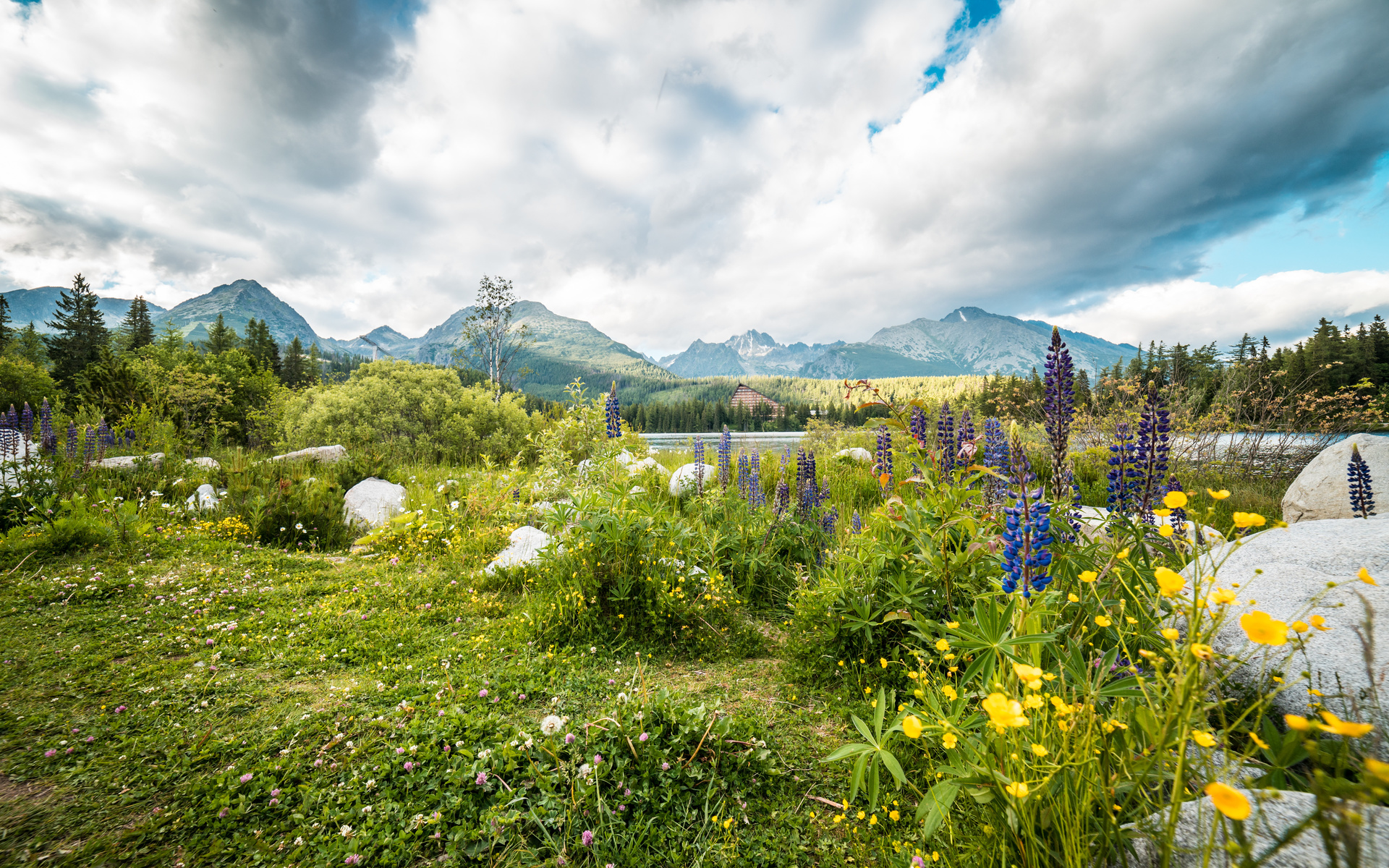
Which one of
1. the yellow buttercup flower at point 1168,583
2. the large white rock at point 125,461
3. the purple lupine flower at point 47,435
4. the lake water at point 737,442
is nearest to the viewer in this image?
the yellow buttercup flower at point 1168,583

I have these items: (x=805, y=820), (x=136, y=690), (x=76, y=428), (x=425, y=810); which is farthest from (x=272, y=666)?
(x=76, y=428)

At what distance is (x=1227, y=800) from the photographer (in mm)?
944

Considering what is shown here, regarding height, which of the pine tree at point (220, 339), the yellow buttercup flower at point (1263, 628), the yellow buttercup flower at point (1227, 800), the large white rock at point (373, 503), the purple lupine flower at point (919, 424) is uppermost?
the pine tree at point (220, 339)

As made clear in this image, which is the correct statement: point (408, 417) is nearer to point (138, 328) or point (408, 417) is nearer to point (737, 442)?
point (737, 442)

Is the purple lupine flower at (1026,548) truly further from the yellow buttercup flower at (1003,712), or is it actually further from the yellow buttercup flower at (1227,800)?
the yellow buttercup flower at (1227,800)

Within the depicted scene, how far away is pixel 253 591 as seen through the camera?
4.52m

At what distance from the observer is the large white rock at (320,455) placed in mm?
10924

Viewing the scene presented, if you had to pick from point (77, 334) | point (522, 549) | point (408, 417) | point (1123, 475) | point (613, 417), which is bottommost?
point (522, 549)

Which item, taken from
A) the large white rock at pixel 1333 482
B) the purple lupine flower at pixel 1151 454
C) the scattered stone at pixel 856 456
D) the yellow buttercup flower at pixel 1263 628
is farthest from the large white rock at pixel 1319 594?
the scattered stone at pixel 856 456

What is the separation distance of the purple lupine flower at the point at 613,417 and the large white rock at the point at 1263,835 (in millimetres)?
5654

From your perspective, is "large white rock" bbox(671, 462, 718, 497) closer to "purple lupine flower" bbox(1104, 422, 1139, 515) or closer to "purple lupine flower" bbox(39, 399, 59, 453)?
"purple lupine flower" bbox(1104, 422, 1139, 515)

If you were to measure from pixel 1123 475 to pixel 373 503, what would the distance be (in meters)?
9.78

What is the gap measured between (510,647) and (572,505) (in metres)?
1.51

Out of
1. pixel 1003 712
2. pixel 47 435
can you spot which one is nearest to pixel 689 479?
pixel 1003 712
